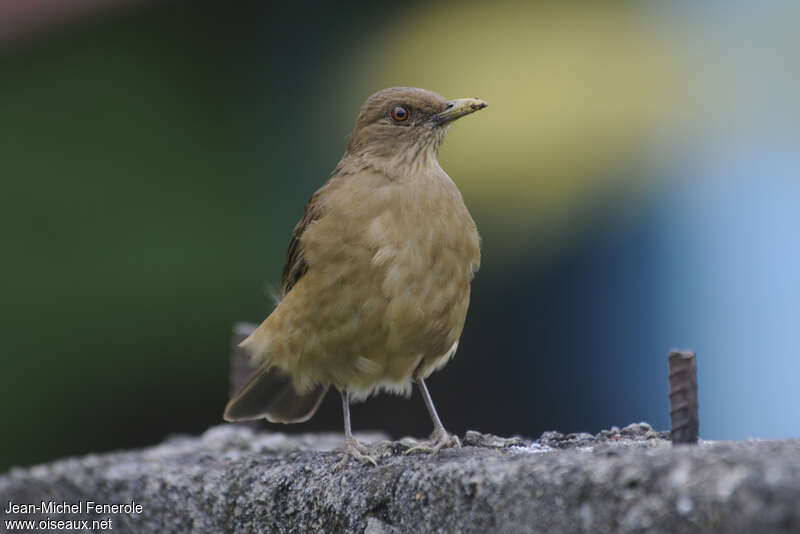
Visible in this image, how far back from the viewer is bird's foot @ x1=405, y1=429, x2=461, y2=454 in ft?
9.15

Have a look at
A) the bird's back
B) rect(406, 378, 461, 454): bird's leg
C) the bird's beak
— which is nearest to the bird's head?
the bird's beak

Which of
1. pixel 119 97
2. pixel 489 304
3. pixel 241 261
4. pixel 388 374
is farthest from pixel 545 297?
pixel 119 97

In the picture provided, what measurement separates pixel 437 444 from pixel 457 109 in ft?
4.03

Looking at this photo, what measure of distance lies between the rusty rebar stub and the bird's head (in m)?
1.66

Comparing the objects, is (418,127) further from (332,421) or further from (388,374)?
(332,421)

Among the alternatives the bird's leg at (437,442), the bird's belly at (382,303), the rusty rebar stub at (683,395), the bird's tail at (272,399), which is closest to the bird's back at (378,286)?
the bird's belly at (382,303)

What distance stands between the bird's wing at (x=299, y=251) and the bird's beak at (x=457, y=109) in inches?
20.1

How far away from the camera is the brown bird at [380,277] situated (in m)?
3.09

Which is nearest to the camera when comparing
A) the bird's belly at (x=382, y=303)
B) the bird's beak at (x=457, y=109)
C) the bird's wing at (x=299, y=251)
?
the bird's belly at (x=382, y=303)

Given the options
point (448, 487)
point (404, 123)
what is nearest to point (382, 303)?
point (404, 123)

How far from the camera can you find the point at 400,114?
369cm

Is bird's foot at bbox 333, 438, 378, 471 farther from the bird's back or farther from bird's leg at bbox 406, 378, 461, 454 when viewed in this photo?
the bird's back

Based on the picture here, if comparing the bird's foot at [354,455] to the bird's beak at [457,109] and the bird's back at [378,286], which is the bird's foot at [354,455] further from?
the bird's beak at [457,109]

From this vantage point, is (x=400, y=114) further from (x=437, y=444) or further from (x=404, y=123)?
(x=437, y=444)
